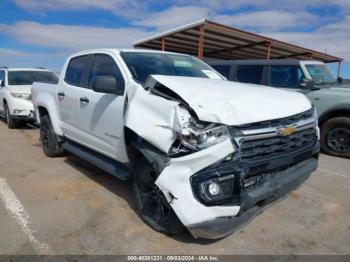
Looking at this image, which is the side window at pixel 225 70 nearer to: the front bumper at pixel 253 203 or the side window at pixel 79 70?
the side window at pixel 79 70

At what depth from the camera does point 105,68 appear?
446 centimetres

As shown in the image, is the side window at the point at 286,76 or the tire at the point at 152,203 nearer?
the tire at the point at 152,203

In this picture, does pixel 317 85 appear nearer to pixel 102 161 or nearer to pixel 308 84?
pixel 308 84

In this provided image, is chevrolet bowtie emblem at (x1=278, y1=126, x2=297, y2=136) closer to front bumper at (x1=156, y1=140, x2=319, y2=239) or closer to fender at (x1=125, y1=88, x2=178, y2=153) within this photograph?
front bumper at (x1=156, y1=140, x2=319, y2=239)

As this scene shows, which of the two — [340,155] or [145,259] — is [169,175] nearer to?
[145,259]

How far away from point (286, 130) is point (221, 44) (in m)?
13.4

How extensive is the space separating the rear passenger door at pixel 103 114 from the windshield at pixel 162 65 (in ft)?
0.64

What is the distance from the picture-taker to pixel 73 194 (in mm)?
4426

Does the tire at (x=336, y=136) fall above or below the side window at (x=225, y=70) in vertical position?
below

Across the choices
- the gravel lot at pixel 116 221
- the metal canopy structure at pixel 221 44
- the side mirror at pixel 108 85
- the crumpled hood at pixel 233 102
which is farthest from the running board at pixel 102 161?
the metal canopy structure at pixel 221 44

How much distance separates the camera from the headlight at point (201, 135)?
277 centimetres

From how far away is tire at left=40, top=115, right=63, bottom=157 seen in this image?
6051 mm

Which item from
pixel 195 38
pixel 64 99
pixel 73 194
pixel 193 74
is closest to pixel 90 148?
pixel 73 194

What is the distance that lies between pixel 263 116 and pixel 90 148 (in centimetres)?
264
